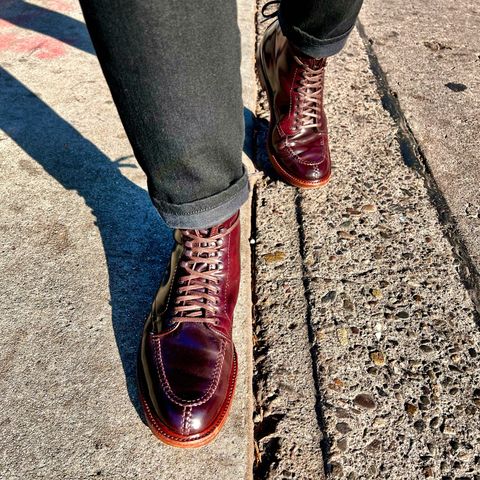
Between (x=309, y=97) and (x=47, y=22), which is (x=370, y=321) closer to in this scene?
(x=309, y=97)

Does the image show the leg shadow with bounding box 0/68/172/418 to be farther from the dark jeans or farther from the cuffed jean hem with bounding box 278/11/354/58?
the cuffed jean hem with bounding box 278/11/354/58

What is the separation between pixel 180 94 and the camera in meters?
0.90

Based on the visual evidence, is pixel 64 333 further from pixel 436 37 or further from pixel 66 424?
pixel 436 37

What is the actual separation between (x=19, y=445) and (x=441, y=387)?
0.89 meters

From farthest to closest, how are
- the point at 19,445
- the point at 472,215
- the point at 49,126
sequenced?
the point at 49,126 → the point at 472,215 → the point at 19,445

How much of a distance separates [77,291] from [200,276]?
35 centimetres

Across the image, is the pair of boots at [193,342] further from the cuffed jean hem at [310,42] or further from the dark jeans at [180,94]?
the cuffed jean hem at [310,42]

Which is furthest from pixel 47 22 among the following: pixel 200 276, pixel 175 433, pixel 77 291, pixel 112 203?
pixel 175 433

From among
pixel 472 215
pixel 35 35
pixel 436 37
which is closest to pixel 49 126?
pixel 35 35

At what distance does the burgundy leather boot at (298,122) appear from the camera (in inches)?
63.8

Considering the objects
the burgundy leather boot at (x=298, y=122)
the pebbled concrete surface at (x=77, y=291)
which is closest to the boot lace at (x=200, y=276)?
the pebbled concrete surface at (x=77, y=291)

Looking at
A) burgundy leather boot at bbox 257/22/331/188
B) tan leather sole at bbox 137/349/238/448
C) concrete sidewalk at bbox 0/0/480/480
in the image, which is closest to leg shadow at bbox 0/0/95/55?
concrete sidewalk at bbox 0/0/480/480

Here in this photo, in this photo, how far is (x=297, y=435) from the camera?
1093 mm

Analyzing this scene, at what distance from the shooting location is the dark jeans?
821 millimetres
